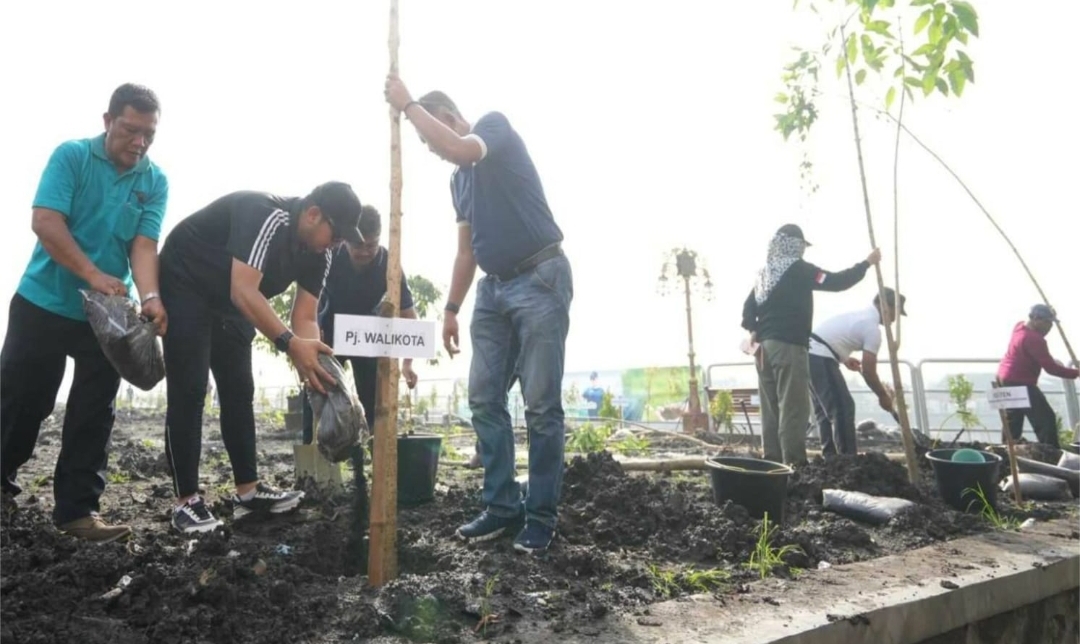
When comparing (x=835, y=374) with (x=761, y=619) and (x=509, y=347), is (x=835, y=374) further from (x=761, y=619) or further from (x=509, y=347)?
(x=761, y=619)

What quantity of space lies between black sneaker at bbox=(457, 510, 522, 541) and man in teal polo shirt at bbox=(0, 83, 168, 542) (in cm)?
126

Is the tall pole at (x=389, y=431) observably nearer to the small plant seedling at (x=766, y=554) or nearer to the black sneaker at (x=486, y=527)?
the black sneaker at (x=486, y=527)

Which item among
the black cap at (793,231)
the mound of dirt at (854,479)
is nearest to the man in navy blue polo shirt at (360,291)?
the mound of dirt at (854,479)

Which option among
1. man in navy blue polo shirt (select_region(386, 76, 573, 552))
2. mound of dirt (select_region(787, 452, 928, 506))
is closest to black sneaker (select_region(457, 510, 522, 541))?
man in navy blue polo shirt (select_region(386, 76, 573, 552))

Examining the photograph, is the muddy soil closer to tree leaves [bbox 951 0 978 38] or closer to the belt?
the belt

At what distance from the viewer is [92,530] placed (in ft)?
8.02

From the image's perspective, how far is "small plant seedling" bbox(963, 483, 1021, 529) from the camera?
3.38 meters

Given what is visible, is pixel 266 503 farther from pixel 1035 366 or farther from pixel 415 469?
pixel 1035 366

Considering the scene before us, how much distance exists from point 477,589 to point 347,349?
2.68 feet

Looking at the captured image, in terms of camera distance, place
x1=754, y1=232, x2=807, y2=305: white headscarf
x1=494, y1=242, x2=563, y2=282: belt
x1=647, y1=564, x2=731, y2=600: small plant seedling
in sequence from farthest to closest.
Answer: x1=754, y1=232, x2=807, y2=305: white headscarf → x1=494, y1=242, x2=563, y2=282: belt → x1=647, y1=564, x2=731, y2=600: small plant seedling

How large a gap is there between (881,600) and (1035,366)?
21.1ft

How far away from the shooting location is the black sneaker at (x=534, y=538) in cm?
246

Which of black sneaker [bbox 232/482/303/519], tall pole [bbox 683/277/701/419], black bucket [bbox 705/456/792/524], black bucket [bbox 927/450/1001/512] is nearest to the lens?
black sneaker [bbox 232/482/303/519]

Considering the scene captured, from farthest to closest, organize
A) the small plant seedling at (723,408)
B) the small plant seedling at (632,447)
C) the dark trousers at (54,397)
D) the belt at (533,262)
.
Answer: the small plant seedling at (723,408) < the small plant seedling at (632,447) < the belt at (533,262) < the dark trousers at (54,397)
